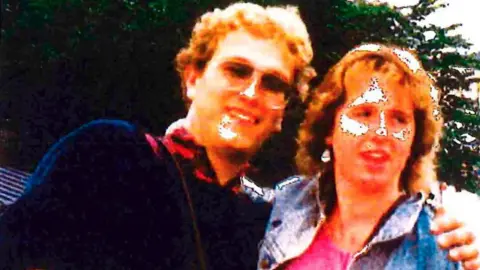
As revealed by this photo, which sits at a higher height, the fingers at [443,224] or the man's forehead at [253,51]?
the man's forehead at [253,51]

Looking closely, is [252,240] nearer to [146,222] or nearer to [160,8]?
[146,222]

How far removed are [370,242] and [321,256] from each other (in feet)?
0.22

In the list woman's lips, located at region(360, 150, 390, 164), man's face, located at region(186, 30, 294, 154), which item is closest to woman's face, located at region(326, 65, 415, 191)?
woman's lips, located at region(360, 150, 390, 164)

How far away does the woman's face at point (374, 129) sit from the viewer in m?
0.83

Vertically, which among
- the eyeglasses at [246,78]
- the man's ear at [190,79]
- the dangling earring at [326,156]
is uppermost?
the eyeglasses at [246,78]

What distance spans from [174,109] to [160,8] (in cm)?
18

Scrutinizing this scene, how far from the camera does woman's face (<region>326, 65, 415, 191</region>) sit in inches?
32.5

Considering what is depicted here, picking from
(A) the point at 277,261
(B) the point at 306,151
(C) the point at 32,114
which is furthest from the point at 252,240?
(C) the point at 32,114

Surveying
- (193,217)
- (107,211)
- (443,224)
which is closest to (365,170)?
(443,224)

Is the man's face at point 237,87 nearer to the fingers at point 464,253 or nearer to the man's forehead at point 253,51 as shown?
the man's forehead at point 253,51

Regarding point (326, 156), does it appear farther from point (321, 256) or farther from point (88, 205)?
point (88, 205)

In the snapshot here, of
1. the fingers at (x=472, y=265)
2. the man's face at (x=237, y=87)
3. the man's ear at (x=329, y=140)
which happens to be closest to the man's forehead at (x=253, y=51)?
the man's face at (x=237, y=87)

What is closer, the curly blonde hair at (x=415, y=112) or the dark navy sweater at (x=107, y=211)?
the dark navy sweater at (x=107, y=211)

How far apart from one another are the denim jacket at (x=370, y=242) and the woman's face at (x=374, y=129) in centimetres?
5
